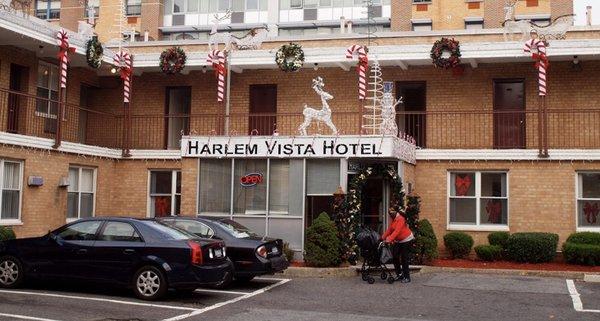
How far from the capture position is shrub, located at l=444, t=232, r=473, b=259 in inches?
798

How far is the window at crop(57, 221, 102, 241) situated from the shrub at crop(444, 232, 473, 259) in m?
10.4

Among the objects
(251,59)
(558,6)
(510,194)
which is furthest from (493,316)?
(558,6)

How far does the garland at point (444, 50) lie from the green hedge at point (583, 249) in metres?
5.89

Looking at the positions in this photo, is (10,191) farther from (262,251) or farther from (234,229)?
(262,251)

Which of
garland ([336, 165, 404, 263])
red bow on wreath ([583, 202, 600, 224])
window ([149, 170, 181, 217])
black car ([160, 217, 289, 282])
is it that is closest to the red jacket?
garland ([336, 165, 404, 263])

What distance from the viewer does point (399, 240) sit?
15.9 m

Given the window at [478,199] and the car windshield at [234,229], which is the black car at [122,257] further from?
the window at [478,199]

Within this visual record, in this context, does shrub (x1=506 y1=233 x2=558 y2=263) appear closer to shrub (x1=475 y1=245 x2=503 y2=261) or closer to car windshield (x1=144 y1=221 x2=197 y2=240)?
shrub (x1=475 y1=245 x2=503 y2=261)

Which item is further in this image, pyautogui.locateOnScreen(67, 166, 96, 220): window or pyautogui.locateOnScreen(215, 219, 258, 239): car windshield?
pyautogui.locateOnScreen(67, 166, 96, 220): window

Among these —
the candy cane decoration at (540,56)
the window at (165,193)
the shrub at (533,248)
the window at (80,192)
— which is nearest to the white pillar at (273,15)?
the window at (165,193)

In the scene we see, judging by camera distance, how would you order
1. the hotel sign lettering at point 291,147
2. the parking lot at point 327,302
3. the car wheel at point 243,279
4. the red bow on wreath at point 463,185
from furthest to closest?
the red bow on wreath at point 463,185 < the hotel sign lettering at point 291,147 < the car wheel at point 243,279 < the parking lot at point 327,302

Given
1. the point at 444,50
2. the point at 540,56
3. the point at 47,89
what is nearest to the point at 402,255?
the point at 444,50

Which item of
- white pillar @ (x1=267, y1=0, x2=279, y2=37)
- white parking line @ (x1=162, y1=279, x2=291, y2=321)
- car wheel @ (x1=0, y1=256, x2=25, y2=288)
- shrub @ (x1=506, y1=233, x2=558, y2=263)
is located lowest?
white parking line @ (x1=162, y1=279, x2=291, y2=321)

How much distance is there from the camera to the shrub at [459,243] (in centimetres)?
2027
